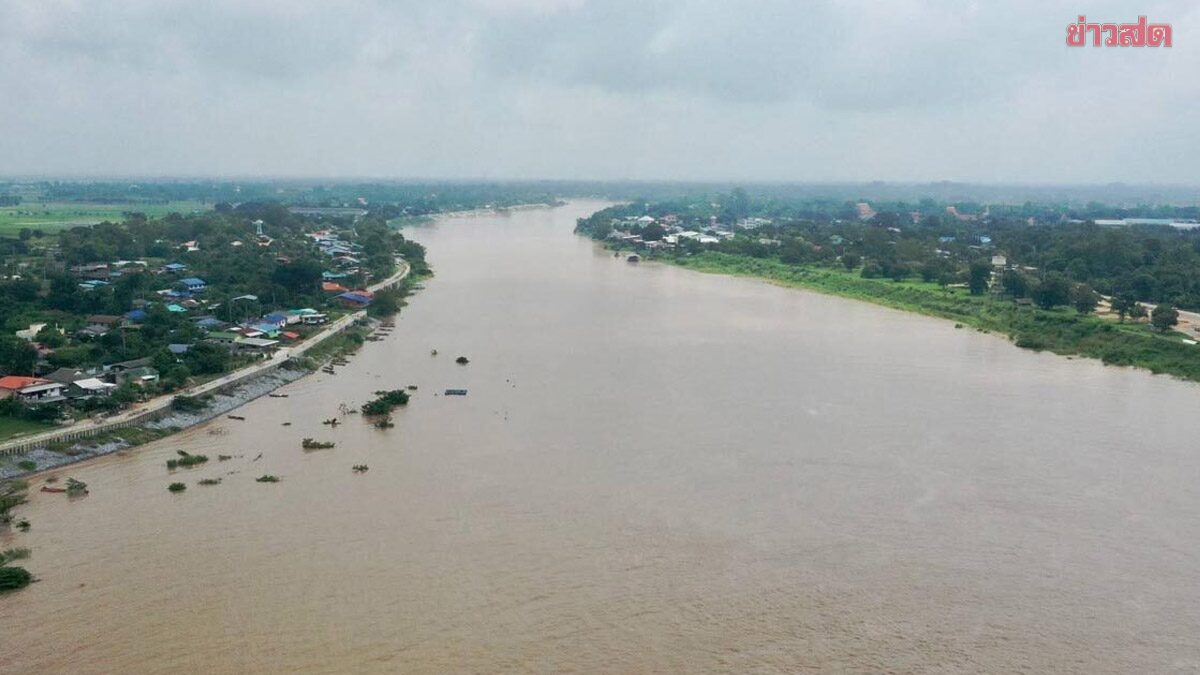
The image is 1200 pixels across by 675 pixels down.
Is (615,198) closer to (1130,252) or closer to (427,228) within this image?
(427,228)

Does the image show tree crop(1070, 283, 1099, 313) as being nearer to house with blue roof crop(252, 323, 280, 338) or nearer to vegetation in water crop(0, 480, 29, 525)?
house with blue roof crop(252, 323, 280, 338)

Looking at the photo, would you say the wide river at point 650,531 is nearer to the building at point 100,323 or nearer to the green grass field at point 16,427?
the green grass field at point 16,427

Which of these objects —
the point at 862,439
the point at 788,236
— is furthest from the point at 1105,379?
the point at 788,236

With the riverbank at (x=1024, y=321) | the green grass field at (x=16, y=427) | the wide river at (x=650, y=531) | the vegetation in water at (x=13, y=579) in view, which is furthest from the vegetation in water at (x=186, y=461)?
the riverbank at (x=1024, y=321)

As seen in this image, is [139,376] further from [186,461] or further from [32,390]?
[186,461]

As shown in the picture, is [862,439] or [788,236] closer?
[862,439]

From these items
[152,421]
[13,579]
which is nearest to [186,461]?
[152,421]
